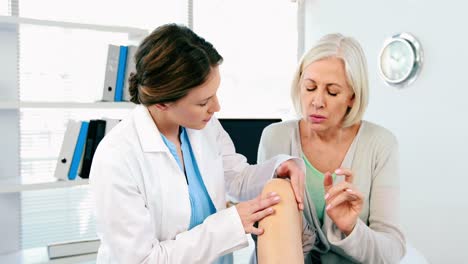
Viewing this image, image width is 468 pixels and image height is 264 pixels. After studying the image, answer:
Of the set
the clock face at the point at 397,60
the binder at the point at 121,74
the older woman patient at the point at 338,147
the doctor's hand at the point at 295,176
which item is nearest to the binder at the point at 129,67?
the binder at the point at 121,74

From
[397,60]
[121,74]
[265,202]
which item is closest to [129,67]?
[121,74]

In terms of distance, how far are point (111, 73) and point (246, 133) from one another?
0.76m

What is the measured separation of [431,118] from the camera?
253 cm

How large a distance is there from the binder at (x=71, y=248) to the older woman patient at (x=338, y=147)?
1.12 meters

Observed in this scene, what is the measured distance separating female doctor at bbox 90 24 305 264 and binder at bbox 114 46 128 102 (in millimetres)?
1137

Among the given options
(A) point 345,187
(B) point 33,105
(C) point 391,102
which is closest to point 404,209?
(C) point 391,102

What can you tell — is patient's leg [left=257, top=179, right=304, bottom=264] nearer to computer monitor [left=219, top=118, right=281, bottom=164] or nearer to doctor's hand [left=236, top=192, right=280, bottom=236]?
doctor's hand [left=236, top=192, right=280, bottom=236]

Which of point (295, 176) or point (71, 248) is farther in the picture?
point (71, 248)

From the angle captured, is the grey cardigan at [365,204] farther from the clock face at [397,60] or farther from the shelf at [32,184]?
the clock face at [397,60]

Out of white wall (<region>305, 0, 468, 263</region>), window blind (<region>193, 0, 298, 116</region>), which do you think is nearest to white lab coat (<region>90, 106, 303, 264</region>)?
white wall (<region>305, 0, 468, 263</region>)

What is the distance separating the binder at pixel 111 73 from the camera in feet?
7.13

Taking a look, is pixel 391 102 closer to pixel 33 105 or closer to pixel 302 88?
pixel 302 88

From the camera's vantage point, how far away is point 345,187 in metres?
0.99

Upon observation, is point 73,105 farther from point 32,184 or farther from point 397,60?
point 397,60
